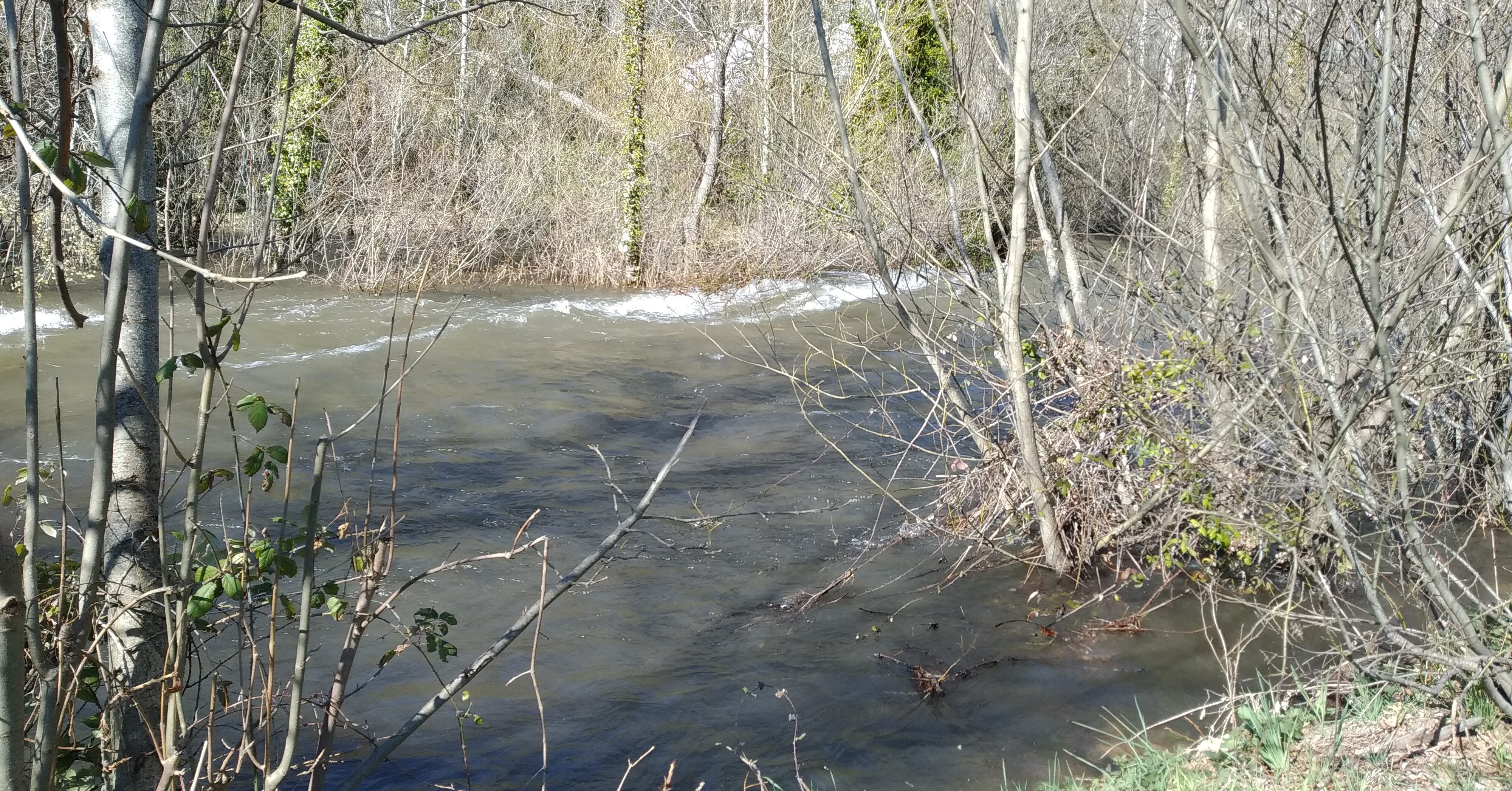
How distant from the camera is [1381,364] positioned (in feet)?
11.5

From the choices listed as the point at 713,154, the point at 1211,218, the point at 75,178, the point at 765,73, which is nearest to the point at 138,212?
the point at 75,178

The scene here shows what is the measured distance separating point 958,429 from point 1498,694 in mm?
3734

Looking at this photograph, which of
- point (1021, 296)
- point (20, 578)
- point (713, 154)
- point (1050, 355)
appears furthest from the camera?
point (713, 154)

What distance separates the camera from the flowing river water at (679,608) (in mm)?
5160

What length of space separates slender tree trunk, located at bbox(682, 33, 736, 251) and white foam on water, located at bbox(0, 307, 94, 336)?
351 inches

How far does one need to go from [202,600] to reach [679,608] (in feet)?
14.4

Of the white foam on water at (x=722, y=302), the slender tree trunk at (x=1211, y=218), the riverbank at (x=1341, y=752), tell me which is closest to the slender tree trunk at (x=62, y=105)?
the riverbank at (x=1341, y=752)

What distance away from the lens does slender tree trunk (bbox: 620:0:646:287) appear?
714 inches

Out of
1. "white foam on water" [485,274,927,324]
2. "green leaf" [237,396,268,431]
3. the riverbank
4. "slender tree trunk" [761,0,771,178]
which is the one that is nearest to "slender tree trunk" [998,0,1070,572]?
the riverbank

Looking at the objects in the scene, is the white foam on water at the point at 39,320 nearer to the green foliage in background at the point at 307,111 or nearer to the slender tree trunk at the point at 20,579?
the green foliage in background at the point at 307,111

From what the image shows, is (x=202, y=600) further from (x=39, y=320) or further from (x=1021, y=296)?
(x=39, y=320)

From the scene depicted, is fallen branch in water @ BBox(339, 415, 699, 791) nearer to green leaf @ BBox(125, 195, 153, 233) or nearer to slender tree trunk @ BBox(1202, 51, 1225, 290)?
green leaf @ BBox(125, 195, 153, 233)

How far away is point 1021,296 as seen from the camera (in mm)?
6473

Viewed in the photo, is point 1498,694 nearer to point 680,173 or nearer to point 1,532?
point 1,532
